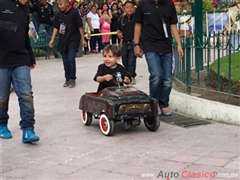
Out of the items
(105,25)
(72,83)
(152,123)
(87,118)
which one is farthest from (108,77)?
(105,25)

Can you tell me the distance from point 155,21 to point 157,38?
0.76ft

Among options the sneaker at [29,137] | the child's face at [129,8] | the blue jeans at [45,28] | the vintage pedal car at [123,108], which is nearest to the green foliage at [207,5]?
the blue jeans at [45,28]

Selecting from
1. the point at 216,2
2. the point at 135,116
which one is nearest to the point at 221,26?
the point at 216,2

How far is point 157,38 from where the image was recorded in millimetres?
7875

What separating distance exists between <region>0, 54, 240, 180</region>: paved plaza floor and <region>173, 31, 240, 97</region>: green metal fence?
2.32 feet

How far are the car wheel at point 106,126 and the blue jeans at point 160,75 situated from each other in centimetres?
113

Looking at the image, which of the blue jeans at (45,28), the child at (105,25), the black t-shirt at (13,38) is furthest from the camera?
the child at (105,25)

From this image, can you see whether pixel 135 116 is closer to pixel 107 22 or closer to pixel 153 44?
pixel 153 44

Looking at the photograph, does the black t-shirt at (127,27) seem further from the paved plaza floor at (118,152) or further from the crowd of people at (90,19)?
the crowd of people at (90,19)

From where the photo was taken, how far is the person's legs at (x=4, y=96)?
6.68 metres

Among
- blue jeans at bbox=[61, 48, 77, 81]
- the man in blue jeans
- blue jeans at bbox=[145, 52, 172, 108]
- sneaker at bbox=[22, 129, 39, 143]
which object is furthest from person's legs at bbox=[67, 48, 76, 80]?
sneaker at bbox=[22, 129, 39, 143]

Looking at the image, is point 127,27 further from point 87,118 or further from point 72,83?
point 87,118

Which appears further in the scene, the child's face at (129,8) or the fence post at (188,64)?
the child's face at (129,8)

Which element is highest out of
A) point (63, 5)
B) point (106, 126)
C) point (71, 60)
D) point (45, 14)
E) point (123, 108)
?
point (63, 5)
